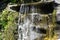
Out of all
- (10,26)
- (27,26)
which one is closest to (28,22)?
(27,26)

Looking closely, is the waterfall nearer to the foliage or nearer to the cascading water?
the cascading water

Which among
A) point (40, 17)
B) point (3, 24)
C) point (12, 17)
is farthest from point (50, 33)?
point (3, 24)

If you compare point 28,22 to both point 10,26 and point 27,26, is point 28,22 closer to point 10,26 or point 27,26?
point 27,26

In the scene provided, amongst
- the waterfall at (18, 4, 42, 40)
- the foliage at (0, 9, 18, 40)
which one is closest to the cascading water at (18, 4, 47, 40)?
the waterfall at (18, 4, 42, 40)

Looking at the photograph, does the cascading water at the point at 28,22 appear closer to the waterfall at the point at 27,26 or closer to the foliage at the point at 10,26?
the waterfall at the point at 27,26

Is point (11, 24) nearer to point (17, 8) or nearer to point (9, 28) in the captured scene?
point (9, 28)

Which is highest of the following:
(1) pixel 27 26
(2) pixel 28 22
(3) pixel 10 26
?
(2) pixel 28 22

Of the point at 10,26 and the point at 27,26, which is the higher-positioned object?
the point at 27,26

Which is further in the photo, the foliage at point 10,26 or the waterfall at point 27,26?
the foliage at point 10,26

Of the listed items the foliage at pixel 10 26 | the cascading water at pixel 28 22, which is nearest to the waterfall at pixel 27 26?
the cascading water at pixel 28 22

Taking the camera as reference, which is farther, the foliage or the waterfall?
the foliage

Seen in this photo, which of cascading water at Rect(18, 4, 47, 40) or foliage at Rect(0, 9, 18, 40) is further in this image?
foliage at Rect(0, 9, 18, 40)
